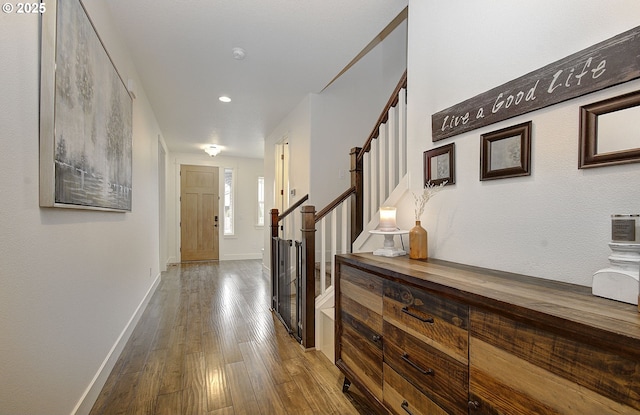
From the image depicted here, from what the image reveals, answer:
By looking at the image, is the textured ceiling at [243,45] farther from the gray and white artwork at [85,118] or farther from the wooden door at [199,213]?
the wooden door at [199,213]

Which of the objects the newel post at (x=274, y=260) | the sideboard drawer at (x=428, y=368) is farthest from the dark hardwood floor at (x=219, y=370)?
the sideboard drawer at (x=428, y=368)

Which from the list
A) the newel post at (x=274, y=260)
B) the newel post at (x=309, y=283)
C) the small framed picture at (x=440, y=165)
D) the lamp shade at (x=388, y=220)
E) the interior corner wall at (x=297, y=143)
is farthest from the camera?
the interior corner wall at (x=297, y=143)

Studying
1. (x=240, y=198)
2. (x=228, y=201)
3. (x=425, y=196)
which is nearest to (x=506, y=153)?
(x=425, y=196)

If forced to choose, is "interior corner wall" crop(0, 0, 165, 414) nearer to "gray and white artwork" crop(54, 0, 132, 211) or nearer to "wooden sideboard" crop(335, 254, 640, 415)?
"gray and white artwork" crop(54, 0, 132, 211)

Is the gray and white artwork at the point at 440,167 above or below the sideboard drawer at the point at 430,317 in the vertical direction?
above

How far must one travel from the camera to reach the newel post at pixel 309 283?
2.37 m

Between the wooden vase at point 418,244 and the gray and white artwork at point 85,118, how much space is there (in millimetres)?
1749

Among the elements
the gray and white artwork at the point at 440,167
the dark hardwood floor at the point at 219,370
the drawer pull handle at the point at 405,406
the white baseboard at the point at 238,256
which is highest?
the gray and white artwork at the point at 440,167

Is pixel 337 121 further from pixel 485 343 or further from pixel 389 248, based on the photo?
pixel 485 343

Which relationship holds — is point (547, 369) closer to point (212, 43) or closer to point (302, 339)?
point (302, 339)

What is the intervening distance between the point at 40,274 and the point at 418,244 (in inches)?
69.7

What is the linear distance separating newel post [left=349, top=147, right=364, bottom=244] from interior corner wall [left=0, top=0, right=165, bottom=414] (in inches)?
77.6

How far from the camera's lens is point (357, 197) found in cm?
271

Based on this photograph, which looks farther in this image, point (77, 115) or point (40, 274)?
point (77, 115)
